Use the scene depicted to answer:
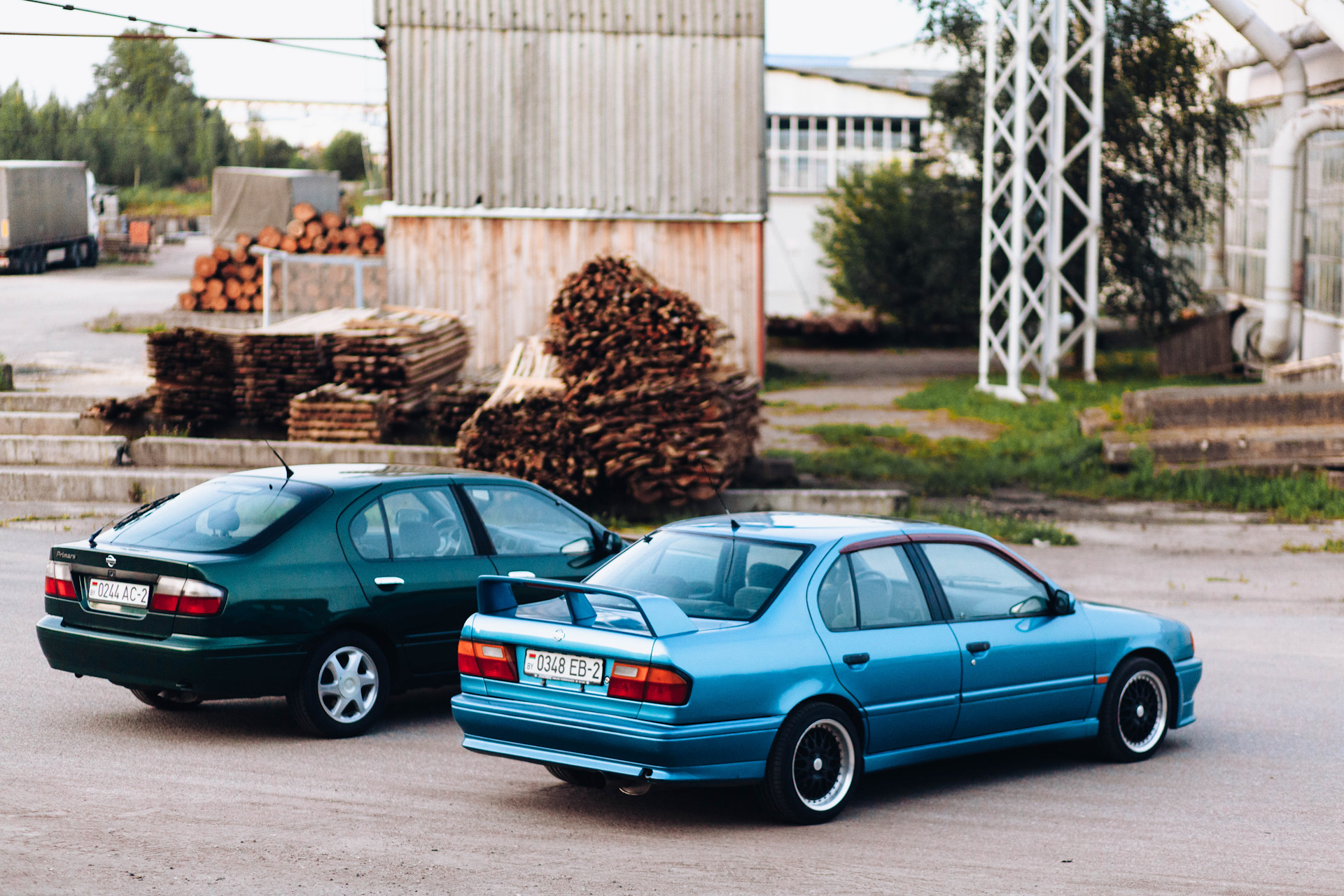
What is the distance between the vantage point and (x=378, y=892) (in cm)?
534

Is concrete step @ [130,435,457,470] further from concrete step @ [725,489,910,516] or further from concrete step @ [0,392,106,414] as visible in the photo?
concrete step @ [725,489,910,516]

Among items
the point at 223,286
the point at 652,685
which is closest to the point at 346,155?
the point at 223,286

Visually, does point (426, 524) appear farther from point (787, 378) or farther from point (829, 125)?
point (829, 125)

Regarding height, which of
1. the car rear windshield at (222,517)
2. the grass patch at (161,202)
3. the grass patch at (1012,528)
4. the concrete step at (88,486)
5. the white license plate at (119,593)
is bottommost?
the grass patch at (1012,528)

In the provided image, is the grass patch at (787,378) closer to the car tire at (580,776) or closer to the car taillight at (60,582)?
the car taillight at (60,582)

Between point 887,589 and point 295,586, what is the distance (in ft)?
9.74

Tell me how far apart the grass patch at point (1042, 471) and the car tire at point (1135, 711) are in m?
9.52

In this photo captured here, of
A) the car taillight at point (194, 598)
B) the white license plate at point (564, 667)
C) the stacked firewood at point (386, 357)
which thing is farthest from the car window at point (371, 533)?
the stacked firewood at point (386, 357)

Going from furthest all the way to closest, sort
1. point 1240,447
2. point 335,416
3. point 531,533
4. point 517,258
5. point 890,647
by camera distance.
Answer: point 517,258
point 1240,447
point 335,416
point 531,533
point 890,647

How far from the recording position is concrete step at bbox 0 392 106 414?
754 inches

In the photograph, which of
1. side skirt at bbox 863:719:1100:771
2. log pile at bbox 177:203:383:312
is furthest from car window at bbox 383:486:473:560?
log pile at bbox 177:203:383:312

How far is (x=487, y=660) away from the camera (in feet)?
21.9

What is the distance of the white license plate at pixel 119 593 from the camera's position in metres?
7.52

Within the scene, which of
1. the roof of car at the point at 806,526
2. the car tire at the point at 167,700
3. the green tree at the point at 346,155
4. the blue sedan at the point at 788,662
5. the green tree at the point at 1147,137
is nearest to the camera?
the blue sedan at the point at 788,662
